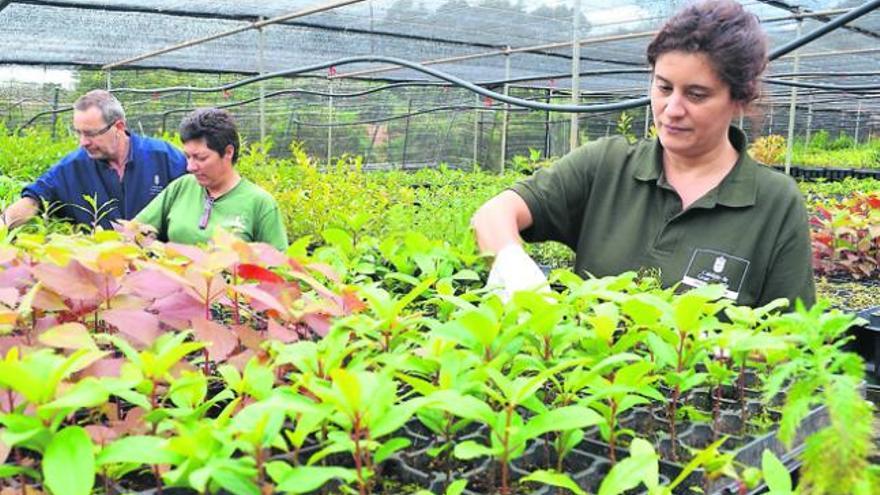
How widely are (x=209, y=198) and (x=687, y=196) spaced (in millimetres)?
2238

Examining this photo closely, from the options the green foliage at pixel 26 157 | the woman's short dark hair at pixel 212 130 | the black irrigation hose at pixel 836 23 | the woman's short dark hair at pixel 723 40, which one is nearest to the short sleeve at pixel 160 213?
the woman's short dark hair at pixel 212 130

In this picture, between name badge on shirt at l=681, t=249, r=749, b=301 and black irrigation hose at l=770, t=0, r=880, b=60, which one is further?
black irrigation hose at l=770, t=0, r=880, b=60

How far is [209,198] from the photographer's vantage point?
370 cm

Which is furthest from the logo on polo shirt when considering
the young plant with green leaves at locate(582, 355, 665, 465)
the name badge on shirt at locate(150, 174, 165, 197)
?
the name badge on shirt at locate(150, 174, 165, 197)

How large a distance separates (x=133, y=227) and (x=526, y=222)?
994mm

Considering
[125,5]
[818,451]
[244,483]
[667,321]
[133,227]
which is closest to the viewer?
[818,451]

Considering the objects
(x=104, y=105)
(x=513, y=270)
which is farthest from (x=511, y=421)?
(x=104, y=105)

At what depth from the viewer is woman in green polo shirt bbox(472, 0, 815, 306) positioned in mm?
1979

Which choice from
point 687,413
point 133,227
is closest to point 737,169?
point 687,413

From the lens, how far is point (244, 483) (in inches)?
29.5

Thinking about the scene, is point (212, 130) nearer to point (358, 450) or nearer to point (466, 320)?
point (466, 320)

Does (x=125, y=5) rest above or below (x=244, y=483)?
above

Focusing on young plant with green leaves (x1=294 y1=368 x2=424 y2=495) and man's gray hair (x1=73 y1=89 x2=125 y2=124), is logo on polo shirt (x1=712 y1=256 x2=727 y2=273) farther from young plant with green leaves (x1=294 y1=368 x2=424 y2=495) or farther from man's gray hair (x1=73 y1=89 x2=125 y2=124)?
man's gray hair (x1=73 y1=89 x2=125 y2=124)

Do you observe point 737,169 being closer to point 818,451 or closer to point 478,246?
point 478,246
